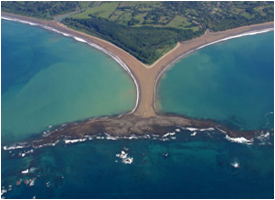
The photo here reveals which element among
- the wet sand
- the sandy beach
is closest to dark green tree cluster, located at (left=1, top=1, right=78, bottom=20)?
the sandy beach

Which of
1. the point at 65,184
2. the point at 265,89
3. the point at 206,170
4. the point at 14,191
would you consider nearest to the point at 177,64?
the point at 265,89

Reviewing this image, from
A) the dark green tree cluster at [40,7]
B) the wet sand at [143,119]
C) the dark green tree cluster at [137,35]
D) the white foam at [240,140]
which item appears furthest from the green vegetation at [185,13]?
the white foam at [240,140]

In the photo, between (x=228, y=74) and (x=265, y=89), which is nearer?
(x=265, y=89)

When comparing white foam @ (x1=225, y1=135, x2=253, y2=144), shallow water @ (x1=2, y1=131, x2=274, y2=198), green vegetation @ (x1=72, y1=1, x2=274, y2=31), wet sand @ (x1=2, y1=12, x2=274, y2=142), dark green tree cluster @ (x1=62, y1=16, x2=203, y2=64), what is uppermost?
green vegetation @ (x1=72, y1=1, x2=274, y2=31)

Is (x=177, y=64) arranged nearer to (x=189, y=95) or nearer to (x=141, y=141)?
(x=189, y=95)

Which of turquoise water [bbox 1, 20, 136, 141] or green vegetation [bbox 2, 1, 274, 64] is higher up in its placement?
green vegetation [bbox 2, 1, 274, 64]

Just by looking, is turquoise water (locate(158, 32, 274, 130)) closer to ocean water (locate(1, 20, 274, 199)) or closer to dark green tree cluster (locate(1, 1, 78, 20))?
ocean water (locate(1, 20, 274, 199))
